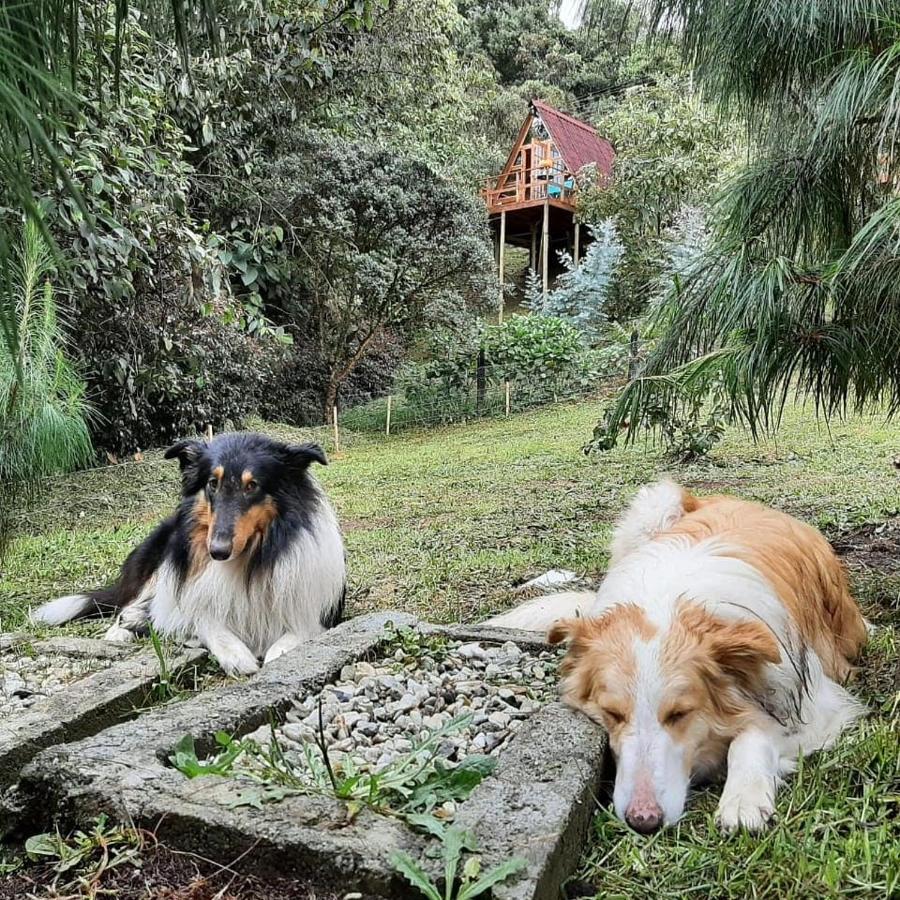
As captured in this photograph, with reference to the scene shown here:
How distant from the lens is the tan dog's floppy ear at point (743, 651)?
1.89m

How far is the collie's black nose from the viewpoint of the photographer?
119 inches

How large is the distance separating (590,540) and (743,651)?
3050mm

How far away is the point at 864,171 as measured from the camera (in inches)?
115

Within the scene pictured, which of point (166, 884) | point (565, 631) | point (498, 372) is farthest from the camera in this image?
point (498, 372)

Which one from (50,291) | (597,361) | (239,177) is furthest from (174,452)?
(597,361)

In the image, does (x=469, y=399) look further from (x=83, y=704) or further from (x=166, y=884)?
(x=166, y=884)

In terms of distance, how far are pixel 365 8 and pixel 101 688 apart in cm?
438

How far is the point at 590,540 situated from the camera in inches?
195

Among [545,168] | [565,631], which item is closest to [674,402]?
[565,631]

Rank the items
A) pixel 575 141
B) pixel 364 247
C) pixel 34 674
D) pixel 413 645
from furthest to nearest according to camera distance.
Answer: pixel 575 141, pixel 364 247, pixel 34 674, pixel 413 645

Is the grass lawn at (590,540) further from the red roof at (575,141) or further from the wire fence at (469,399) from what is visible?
the red roof at (575,141)

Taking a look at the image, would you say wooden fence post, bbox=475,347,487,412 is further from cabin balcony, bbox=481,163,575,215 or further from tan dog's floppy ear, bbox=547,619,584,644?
tan dog's floppy ear, bbox=547,619,584,644

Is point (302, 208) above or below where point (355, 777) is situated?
above

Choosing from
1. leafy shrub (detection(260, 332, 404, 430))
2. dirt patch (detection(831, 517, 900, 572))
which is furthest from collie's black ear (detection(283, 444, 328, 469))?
leafy shrub (detection(260, 332, 404, 430))
